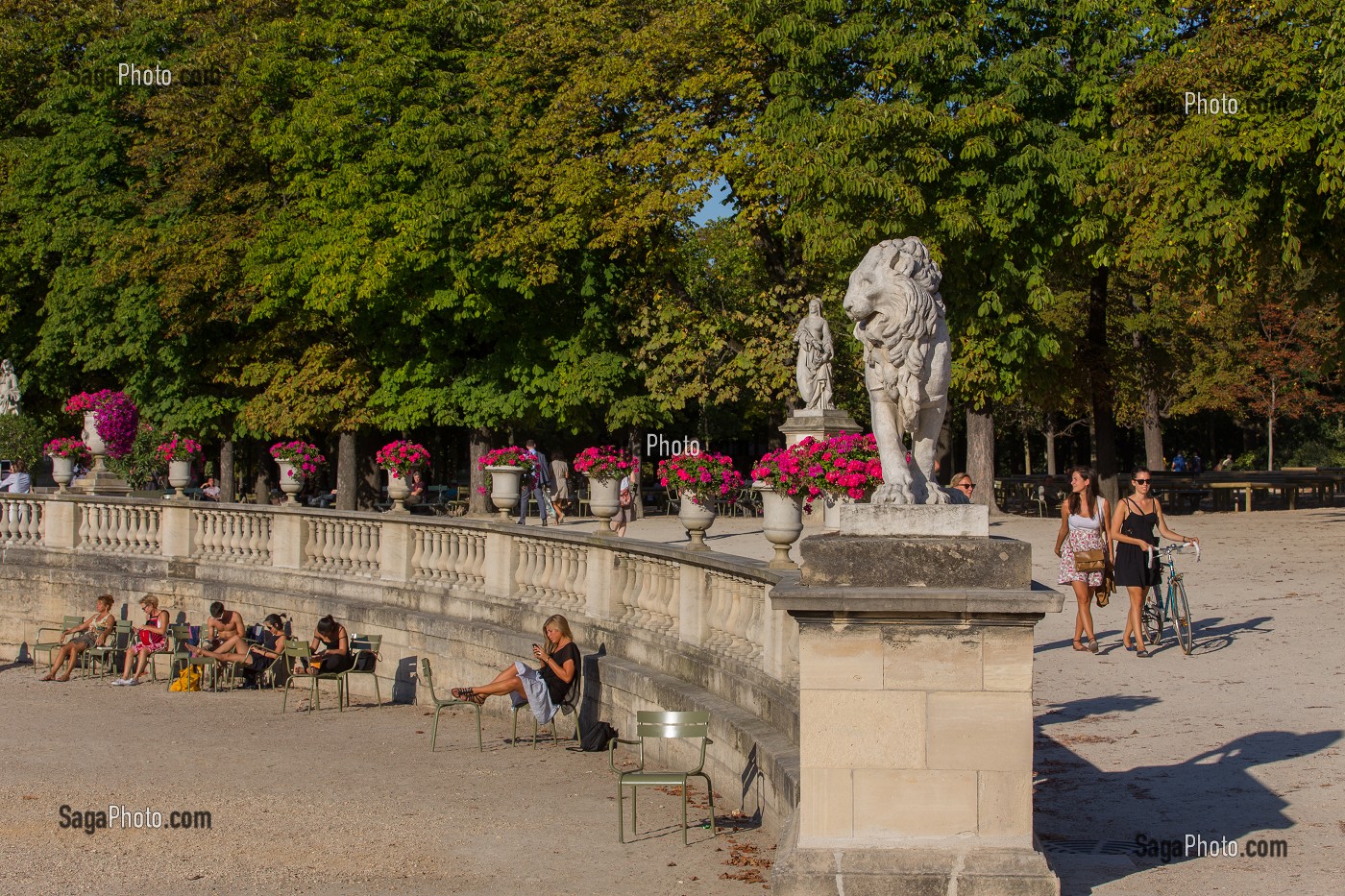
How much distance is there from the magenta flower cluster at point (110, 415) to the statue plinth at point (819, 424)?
36.7 ft

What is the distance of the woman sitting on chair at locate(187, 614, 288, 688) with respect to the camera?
17891mm

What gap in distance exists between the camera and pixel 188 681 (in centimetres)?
1842

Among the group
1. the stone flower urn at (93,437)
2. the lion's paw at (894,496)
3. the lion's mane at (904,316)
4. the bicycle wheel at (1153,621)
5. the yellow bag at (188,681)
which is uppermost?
the lion's mane at (904,316)

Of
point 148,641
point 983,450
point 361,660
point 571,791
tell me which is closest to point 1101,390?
point 983,450

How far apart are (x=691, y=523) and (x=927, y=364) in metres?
5.68

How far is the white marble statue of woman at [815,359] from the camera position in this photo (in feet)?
81.1

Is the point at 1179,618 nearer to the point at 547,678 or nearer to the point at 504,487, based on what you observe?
the point at 547,678

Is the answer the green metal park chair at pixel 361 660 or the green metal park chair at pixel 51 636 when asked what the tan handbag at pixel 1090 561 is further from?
the green metal park chair at pixel 51 636

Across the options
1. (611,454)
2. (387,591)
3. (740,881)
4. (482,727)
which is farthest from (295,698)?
(740,881)

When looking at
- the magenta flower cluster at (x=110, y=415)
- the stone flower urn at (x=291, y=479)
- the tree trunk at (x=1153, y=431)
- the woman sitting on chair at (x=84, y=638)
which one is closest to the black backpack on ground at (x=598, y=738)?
the stone flower urn at (x=291, y=479)

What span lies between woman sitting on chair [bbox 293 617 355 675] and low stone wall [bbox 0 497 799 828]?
0.75 meters

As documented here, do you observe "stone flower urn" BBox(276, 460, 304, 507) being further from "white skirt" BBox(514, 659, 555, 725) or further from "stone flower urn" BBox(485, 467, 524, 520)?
"white skirt" BBox(514, 659, 555, 725)

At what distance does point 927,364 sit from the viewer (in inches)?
289

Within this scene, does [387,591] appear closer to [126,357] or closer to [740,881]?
[740,881]
